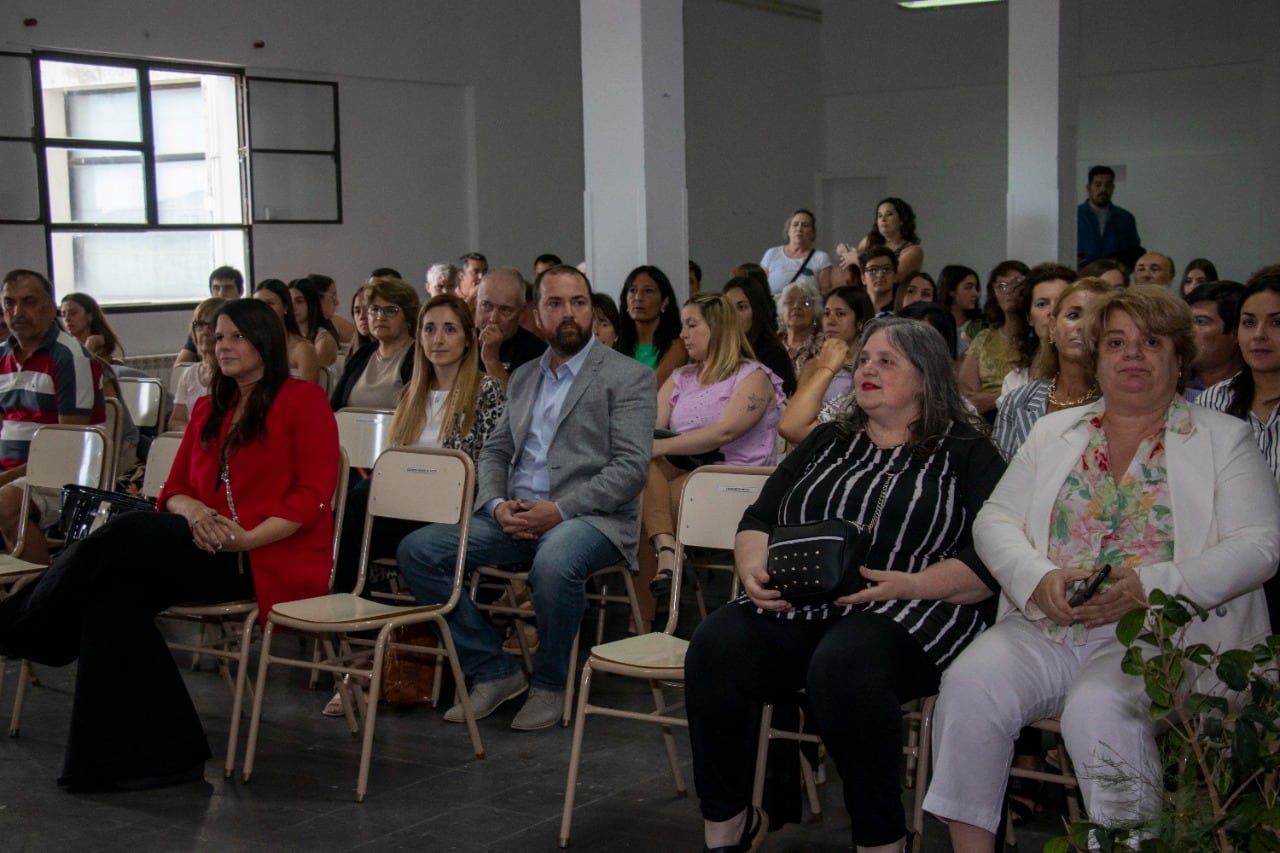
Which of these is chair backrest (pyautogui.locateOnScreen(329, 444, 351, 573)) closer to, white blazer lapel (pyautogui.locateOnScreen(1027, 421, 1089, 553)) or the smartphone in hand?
white blazer lapel (pyautogui.locateOnScreen(1027, 421, 1089, 553))

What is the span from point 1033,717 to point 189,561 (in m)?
2.30

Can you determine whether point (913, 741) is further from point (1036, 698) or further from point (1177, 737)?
point (1177, 737)

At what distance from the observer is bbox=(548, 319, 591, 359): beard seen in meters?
4.41

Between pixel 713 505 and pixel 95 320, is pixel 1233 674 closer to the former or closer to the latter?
pixel 713 505

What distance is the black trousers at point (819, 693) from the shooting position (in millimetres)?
2773

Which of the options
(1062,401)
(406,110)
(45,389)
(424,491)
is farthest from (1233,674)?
(406,110)

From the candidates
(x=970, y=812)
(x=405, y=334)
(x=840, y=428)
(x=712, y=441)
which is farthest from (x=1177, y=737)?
(x=405, y=334)

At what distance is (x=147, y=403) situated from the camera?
6578mm

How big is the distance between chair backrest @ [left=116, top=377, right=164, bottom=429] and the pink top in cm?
270

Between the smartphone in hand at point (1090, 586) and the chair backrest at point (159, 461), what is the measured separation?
3.08 metres

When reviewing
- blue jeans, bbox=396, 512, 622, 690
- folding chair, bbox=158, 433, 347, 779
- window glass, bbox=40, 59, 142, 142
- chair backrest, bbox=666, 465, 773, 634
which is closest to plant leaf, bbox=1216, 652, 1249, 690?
chair backrest, bbox=666, 465, 773, 634

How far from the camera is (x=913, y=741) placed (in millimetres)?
3199

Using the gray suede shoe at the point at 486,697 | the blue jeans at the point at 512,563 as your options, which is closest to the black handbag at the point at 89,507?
the blue jeans at the point at 512,563

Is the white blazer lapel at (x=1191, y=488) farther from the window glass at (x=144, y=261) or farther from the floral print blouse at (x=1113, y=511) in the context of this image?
the window glass at (x=144, y=261)
